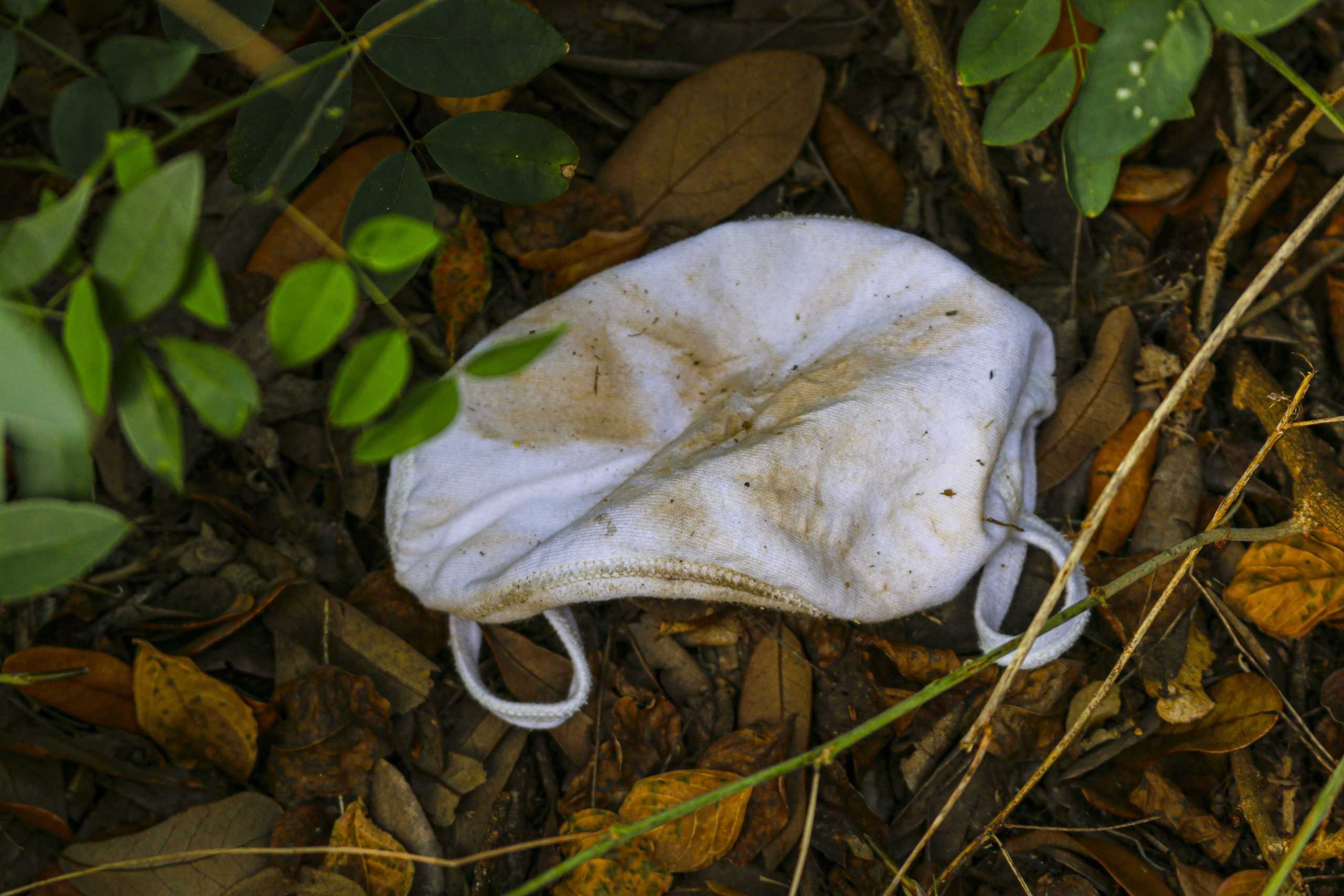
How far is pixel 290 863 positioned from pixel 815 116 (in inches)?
62.9

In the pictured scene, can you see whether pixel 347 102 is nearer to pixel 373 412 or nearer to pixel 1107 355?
pixel 373 412

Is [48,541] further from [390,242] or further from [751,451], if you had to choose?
[751,451]

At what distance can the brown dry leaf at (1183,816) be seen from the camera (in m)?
1.48

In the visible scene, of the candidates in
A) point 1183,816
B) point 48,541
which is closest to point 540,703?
point 48,541

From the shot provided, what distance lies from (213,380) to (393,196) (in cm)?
58

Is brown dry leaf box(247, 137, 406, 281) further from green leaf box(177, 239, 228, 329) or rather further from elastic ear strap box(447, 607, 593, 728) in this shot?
green leaf box(177, 239, 228, 329)

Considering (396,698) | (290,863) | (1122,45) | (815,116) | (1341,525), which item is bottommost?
(290,863)

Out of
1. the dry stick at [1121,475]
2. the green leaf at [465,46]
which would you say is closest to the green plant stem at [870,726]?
the dry stick at [1121,475]

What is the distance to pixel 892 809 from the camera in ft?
5.13

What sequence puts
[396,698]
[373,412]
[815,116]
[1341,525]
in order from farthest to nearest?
[815,116]
[396,698]
[1341,525]
[373,412]

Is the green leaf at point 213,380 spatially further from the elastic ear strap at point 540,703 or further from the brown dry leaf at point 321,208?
the brown dry leaf at point 321,208

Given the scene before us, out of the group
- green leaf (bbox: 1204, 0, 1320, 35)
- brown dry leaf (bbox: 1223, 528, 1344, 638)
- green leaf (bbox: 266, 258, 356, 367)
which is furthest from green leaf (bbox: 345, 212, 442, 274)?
brown dry leaf (bbox: 1223, 528, 1344, 638)

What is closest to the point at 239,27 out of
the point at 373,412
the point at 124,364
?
the point at 124,364

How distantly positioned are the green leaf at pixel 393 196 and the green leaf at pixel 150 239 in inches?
20.3
